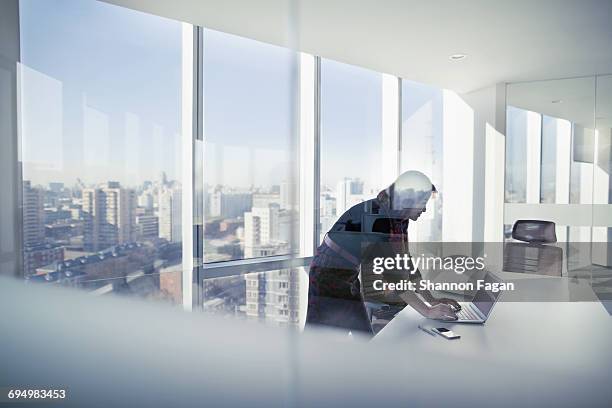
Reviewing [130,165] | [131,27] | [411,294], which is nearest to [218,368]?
[411,294]

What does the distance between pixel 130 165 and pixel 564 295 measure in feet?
9.78

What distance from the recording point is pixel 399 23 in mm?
2793

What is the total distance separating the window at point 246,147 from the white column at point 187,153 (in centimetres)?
13

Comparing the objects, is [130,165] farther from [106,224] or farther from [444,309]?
[444,309]

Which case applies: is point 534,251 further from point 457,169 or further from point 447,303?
point 457,169

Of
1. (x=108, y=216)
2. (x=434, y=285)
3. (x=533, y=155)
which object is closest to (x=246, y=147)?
(x=108, y=216)

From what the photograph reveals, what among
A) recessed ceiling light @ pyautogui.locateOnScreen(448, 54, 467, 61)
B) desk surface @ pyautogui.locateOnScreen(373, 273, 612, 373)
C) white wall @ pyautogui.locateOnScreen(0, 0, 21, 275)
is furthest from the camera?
recessed ceiling light @ pyautogui.locateOnScreen(448, 54, 467, 61)

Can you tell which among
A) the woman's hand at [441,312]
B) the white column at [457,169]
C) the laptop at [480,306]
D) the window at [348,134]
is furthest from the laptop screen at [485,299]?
the white column at [457,169]

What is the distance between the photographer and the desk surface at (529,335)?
1.30 metres

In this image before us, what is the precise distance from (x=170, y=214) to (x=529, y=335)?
2.68 metres

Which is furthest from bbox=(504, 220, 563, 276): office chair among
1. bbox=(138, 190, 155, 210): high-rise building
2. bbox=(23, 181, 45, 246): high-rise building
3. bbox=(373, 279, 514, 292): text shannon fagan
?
bbox=(23, 181, 45, 246): high-rise building

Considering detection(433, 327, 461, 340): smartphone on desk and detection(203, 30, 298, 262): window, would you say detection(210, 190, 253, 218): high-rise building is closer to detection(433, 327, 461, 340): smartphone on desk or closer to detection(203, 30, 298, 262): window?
detection(203, 30, 298, 262): window

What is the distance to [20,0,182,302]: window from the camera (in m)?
2.68

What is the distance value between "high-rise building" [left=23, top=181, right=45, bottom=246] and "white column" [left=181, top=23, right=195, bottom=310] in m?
1.00
